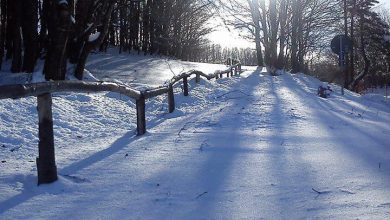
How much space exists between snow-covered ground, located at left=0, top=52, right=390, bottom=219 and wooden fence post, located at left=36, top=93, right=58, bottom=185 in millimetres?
110

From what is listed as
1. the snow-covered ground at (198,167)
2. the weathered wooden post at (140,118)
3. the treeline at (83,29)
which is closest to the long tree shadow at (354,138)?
the snow-covered ground at (198,167)

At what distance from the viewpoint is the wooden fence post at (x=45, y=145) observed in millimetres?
4254

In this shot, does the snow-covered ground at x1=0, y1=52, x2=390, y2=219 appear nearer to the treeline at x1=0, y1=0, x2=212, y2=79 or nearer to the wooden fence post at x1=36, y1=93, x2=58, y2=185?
the wooden fence post at x1=36, y1=93, x2=58, y2=185

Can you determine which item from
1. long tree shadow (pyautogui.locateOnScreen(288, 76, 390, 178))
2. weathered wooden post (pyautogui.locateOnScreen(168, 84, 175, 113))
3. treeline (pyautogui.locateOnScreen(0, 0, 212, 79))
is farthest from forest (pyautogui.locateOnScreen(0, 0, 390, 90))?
long tree shadow (pyautogui.locateOnScreen(288, 76, 390, 178))

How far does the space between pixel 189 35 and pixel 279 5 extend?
73.8 ft

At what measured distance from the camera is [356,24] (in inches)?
1713

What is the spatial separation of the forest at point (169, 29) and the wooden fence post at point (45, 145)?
8.48m

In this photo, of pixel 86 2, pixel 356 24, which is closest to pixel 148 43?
pixel 356 24

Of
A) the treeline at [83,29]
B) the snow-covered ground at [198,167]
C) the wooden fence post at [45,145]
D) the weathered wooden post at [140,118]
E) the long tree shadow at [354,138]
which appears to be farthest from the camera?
the treeline at [83,29]

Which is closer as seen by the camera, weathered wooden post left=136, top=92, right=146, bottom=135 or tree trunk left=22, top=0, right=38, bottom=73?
weathered wooden post left=136, top=92, right=146, bottom=135

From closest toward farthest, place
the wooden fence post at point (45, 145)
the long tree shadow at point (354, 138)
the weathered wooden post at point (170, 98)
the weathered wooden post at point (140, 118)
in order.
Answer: the wooden fence post at point (45, 145) → the long tree shadow at point (354, 138) → the weathered wooden post at point (140, 118) → the weathered wooden post at point (170, 98)

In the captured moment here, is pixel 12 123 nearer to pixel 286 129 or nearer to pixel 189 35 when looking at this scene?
pixel 286 129

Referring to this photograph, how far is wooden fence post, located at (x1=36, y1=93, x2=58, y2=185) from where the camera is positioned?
4.25m

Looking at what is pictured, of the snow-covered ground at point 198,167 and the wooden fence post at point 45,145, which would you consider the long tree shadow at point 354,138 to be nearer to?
the snow-covered ground at point 198,167
